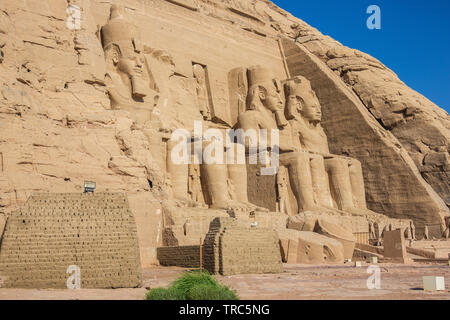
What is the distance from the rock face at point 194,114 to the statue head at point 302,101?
0.23ft

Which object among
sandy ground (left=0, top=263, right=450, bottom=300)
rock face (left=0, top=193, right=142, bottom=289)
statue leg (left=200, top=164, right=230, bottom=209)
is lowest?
sandy ground (left=0, top=263, right=450, bottom=300)

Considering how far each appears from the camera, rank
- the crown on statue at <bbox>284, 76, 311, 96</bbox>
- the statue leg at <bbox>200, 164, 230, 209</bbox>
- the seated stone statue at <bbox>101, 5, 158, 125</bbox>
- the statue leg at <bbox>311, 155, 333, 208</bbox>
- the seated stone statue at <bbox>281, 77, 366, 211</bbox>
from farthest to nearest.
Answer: the crown on statue at <bbox>284, 76, 311, 96</bbox> → the statue leg at <bbox>311, 155, 333, 208</bbox> → the seated stone statue at <bbox>281, 77, 366, 211</bbox> → the seated stone statue at <bbox>101, 5, 158, 125</bbox> → the statue leg at <bbox>200, 164, 230, 209</bbox>

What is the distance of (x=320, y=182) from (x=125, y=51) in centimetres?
649

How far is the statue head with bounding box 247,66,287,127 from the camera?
17.6 meters

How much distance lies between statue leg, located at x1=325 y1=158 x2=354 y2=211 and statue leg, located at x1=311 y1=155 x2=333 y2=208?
13.2 inches

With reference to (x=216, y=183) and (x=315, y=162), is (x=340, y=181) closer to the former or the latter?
(x=315, y=162)

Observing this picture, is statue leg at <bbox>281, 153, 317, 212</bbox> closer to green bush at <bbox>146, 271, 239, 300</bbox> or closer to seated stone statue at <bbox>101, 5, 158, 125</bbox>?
seated stone statue at <bbox>101, 5, 158, 125</bbox>

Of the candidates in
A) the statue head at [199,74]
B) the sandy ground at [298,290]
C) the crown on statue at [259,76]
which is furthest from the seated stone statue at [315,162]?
the sandy ground at [298,290]

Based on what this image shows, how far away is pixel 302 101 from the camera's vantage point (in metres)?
18.3

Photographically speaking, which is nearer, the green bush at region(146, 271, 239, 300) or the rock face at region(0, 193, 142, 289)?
the green bush at region(146, 271, 239, 300)

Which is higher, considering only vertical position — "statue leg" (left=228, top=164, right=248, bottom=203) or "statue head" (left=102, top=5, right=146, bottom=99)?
"statue head" (left=102, top=5, right=146, bottom=99)

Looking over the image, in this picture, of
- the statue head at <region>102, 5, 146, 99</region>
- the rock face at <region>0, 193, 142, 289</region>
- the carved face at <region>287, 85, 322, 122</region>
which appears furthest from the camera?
the carved face at <region>287, 85, 322, 122</region>

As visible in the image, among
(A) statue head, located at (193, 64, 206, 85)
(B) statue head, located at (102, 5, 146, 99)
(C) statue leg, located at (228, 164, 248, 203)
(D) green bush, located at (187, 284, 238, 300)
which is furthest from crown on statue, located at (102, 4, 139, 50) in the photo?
(D) green bush, located at (187, 284, 238, 300)

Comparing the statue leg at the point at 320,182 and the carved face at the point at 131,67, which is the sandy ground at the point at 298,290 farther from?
the statue leg at the point at 320,182
